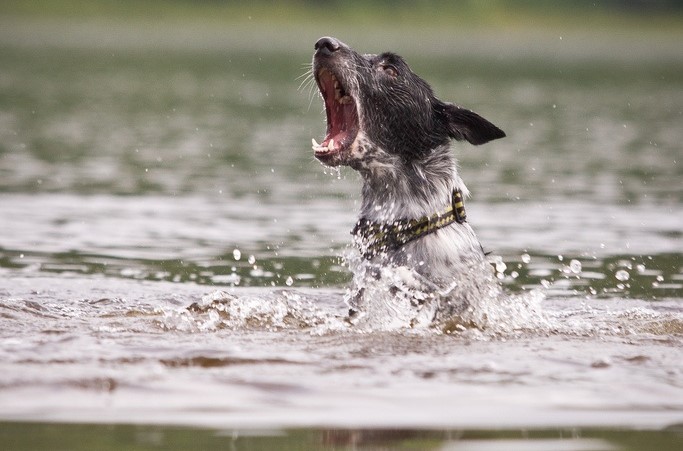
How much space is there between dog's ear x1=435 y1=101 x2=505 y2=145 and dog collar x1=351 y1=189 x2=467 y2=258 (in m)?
0.47

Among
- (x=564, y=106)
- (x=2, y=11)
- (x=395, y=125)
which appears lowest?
(x=395, y=125)

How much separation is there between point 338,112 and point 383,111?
411 mm

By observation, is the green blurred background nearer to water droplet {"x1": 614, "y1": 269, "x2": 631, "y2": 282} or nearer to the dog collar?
water droplet {"x1": 614, "y1": 269, "x2": 631, "y2": 282}

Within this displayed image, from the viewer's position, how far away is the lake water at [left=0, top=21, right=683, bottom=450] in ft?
21.2

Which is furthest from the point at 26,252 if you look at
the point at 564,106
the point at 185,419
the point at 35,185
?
the point at 564,106

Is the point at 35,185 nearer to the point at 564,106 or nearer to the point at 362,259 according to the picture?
the point at 362,259

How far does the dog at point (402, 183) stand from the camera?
29.8 ft

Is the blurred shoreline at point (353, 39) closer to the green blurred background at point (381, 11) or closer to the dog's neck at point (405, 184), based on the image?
the green blurred background at point (381, 11)

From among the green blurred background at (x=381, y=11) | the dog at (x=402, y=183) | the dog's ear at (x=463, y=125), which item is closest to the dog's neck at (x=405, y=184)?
the dog at (x=402, y=183)

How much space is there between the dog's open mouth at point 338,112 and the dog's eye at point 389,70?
325 millimetres

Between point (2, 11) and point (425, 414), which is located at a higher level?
point (2, 11)

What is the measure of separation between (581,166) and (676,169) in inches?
60.2

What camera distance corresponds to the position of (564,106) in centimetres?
3662

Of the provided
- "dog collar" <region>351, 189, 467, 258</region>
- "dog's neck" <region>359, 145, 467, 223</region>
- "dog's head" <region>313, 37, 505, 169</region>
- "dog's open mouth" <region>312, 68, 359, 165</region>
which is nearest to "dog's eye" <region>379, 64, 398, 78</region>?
"dog's head" <region>313, 37, 505, 169</region>
